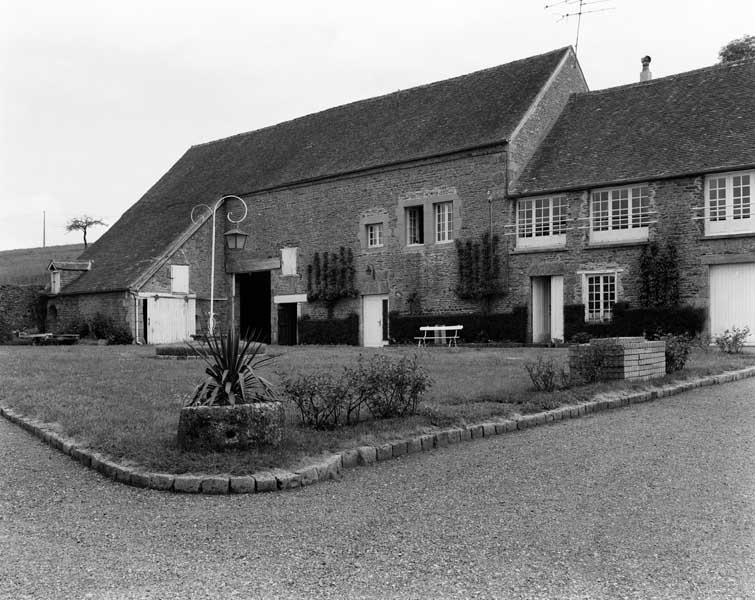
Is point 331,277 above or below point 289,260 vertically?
below

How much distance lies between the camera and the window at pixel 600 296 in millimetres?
23234

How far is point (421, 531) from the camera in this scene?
15.6 ft

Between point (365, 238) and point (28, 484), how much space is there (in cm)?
2322

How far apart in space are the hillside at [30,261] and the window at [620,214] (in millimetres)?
36031

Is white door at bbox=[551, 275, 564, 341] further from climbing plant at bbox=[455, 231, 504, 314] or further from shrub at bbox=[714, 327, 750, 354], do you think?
shrub at bbox=[714, 327, 750, 354]

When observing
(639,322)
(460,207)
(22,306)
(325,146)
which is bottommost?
(639,322)

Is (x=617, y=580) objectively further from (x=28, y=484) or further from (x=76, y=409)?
(x=76, y=409)

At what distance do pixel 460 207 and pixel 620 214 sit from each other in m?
5.54

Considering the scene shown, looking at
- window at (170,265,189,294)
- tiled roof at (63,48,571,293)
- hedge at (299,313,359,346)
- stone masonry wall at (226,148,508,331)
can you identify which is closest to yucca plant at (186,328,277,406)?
stone masonry wall at (226,148,508,331)

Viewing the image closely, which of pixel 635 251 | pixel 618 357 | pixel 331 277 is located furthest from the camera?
pixel 331 277

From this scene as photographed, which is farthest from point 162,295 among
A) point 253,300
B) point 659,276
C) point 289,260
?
point 659,276

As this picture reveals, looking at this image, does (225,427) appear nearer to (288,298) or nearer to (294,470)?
(294,470)

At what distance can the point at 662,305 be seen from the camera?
2208 cm

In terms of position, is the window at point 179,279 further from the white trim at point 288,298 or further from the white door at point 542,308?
the white door at point 542,308
